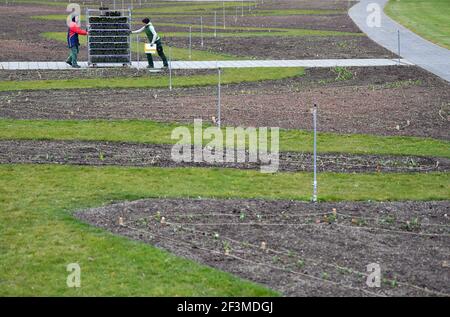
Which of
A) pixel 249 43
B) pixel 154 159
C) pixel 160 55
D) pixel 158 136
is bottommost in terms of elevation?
pixel 154 159

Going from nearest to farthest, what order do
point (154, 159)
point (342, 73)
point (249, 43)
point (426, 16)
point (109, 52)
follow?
point (154, 159) → point (342, 73) → point (109, 52) → point (249, 43) → point (426, 16)

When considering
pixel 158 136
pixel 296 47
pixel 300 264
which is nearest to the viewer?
pixel 300 264

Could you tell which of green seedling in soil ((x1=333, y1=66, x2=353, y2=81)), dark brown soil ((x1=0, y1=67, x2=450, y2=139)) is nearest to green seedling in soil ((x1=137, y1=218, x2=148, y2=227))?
dark brown soil ((x1=0, y1=67, x2=450, y2=139))

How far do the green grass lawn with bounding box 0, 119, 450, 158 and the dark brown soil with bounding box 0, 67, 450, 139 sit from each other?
2.57 ft

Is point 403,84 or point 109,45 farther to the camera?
point 109,45

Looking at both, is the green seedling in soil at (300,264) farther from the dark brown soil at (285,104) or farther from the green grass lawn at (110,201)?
the dark brown soil at (285,104)

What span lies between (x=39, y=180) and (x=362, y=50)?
86.0 ft

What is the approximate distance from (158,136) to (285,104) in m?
6.01

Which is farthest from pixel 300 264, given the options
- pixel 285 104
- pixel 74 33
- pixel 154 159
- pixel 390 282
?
pixel 74 33

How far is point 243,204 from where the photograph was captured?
1644 cm

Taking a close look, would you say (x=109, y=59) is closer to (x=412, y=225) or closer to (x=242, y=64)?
(x=242, y=64)

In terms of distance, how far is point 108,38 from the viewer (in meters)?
35.1

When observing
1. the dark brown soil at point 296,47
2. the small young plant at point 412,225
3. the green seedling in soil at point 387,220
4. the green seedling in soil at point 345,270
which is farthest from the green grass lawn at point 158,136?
the dark brown soil at point 296,47
